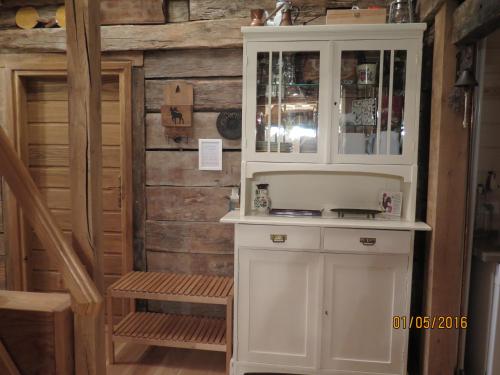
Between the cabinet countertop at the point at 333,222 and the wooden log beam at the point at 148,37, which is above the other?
the wooden log beam at the point at 148,37

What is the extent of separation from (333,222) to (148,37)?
65.1 inches

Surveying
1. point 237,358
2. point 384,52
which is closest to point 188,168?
point 237,358

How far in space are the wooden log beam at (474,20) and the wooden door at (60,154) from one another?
2.03 meters

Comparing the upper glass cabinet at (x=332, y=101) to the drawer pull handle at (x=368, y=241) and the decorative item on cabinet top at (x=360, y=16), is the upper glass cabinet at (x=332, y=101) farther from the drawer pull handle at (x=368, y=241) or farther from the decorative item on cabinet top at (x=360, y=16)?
the drawer pull handle at (x=368, y=241)

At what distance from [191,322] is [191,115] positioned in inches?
52.9

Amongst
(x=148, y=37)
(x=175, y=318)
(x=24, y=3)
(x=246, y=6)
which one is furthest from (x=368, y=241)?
(x=24, y=3)

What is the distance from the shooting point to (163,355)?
236 cm

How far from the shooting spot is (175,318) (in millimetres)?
2432

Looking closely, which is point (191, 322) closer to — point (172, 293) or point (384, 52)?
point (172, 293)

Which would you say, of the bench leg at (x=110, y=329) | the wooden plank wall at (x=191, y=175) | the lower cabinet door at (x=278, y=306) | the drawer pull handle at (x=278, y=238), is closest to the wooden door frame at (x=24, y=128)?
the wooden plank wall at (x=191, y=175)

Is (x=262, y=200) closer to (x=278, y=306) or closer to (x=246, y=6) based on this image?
(x=278, y=306)

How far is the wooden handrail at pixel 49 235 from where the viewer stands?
3.25 feet

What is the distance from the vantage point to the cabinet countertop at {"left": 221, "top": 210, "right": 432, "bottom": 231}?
6.18ft
